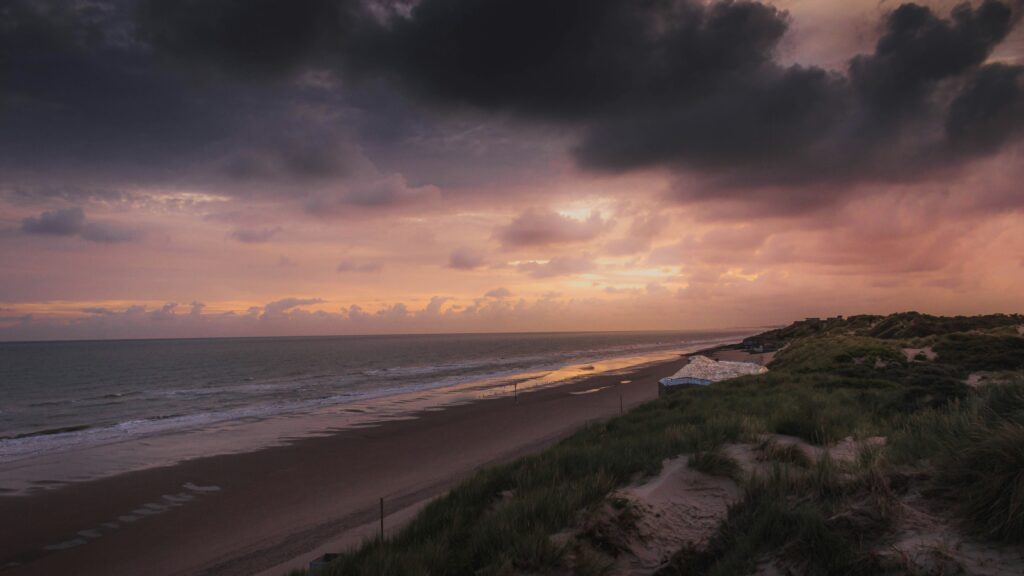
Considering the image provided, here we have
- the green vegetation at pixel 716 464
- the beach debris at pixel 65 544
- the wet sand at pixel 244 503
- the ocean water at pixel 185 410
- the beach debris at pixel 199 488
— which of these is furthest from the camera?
the ocean water at pixel 185 410

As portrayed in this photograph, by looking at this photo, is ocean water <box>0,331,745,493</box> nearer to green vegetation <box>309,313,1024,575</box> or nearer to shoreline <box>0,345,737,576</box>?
shoreline <box>0,345,737,576</box>

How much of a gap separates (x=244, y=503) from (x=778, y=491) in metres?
12.5

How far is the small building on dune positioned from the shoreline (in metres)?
4.35

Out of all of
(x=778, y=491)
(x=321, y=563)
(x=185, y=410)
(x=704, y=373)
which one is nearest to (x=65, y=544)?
(x=321, y=563)

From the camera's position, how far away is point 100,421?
27.6 metres

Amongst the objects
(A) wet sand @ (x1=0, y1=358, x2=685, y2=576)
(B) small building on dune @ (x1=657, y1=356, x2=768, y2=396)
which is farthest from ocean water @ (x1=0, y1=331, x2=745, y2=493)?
(B) small building on dune @ (x1=657, y1=356, x2=768, y2=396)

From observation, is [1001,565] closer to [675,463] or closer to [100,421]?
[675,463]

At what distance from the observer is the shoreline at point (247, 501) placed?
33.3ft

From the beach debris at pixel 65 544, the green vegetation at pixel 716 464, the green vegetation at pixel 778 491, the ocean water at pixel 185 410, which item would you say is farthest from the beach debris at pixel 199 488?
the green vegetation at pixel 716 464

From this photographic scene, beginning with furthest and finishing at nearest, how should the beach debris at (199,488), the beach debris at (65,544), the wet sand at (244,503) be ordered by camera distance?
1. the beach debris at (199,488)
2. the beach debris at (65,544)
3. the wet sand at (244,503)

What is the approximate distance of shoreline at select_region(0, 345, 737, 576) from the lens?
10.1 metres

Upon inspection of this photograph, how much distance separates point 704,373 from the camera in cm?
2234

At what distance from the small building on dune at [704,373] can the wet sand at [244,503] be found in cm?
427

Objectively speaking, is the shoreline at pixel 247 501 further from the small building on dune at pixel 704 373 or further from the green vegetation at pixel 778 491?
the green vegetation at pixel 778 491
